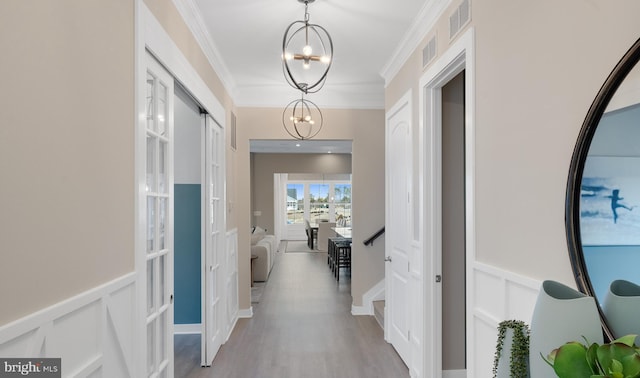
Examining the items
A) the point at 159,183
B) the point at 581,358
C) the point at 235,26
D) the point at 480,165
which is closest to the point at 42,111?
the point at 159,183

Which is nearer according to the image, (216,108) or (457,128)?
(457,128)

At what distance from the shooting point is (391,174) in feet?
13.1

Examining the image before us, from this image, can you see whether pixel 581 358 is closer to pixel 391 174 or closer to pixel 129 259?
pixel 129 259

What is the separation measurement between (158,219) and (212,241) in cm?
143

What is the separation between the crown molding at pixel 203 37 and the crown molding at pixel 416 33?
1670mm

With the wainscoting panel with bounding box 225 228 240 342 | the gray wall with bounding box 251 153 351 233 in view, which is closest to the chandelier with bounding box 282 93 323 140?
the wainscoting panel with bounding box 225 228 240 342

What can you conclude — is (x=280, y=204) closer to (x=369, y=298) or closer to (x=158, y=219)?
(x=369, y=298)

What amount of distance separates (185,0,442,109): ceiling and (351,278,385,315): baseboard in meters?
2.55

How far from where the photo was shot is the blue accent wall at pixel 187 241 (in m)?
4.10

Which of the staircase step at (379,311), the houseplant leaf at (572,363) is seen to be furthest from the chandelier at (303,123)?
the houseplant leaf at (572,363)

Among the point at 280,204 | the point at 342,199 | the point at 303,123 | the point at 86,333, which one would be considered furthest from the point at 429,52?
the point at 342,199

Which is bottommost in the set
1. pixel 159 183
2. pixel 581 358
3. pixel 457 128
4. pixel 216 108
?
pixel 581 358

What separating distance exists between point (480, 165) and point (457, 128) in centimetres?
118

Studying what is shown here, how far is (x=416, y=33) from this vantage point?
3076mm
